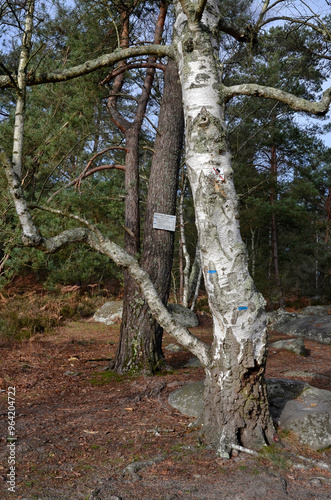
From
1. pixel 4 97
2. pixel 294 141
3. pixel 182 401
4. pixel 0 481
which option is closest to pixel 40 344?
pixel 182 401

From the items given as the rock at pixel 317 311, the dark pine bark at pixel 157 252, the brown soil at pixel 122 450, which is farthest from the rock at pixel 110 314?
the rock at pixel 317 311

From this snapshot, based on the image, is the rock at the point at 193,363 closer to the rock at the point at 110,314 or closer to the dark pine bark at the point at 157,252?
the dark pine bark at the point at 157,252

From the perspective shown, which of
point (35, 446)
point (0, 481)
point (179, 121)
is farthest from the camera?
point (179, 121)

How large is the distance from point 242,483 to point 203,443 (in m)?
0.60

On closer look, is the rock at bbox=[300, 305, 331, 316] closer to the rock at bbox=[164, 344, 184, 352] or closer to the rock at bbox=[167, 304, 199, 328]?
the rock at bbox=[167, 304, 199, 328]

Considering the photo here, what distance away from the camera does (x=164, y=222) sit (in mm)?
5219

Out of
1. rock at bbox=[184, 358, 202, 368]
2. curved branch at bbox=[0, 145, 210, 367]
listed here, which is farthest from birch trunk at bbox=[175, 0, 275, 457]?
rock at bbox=[184, 358, 202, 368]

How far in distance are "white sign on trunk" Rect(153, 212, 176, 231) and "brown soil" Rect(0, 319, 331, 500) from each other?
2.00 meters

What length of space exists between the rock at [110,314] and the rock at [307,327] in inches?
165

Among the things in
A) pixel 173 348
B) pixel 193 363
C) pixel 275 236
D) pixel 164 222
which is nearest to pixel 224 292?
pixel 164 222

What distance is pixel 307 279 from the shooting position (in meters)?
18.9

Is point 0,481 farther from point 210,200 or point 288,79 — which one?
point 288,79

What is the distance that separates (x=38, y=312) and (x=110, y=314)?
6.03 ft

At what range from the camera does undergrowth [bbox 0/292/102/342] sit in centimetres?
728
